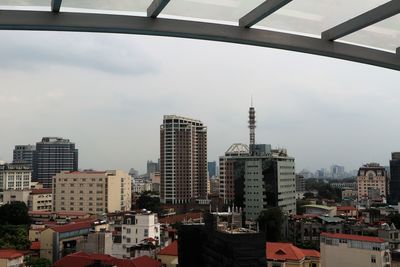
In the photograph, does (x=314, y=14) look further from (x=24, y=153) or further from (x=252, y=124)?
(x=24, y=153)

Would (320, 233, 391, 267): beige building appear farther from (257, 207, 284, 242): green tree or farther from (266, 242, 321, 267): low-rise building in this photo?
(257, 207, 284, 242): green tree

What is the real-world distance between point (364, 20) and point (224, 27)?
371 millimetres

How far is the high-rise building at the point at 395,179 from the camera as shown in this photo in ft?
74.1

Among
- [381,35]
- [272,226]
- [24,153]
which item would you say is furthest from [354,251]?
[24,153]

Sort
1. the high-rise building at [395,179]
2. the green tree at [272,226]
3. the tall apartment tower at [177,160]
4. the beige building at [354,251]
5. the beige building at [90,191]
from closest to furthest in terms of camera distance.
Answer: the beige building at [354,251]
the green tree at [272,226]
the beige building at [90,191]
the tall apartment tower at [177,160]
the high-rise building at [395,179]

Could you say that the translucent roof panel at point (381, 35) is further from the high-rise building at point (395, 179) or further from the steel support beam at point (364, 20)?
the high-rise building at point (395, 179)

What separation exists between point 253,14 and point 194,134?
22.3 meters

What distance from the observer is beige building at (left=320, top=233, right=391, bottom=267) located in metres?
8.10

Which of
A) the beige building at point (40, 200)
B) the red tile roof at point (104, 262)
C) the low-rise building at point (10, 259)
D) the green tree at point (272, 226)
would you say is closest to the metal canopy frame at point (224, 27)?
the red tile roof at point (104, 262)

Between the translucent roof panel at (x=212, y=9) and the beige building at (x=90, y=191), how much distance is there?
61.0 ft

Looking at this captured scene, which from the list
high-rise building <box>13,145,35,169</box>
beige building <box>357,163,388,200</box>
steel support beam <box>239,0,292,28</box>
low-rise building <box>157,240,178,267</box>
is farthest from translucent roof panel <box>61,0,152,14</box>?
high-rise building <box>13,145,35,169</box>

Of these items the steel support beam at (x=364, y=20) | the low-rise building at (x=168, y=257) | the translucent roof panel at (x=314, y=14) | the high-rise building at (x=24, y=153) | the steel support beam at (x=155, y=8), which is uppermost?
the high-rise building at (x=24, y=153)

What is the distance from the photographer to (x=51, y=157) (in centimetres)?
3119

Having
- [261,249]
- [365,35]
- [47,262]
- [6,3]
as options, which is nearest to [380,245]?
[261,249]
